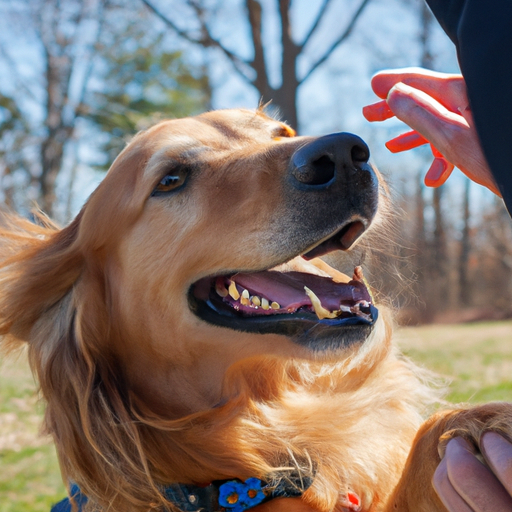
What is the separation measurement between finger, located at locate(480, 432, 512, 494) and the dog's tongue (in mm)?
883

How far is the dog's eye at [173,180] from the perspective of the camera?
2.68 m

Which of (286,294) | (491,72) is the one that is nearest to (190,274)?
(286,294)

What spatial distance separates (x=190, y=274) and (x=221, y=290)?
0.16m

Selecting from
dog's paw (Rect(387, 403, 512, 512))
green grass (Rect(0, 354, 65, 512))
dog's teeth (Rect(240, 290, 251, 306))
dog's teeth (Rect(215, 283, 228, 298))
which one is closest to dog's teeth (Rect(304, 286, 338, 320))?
dog's teeth (Rect(240, 290, 251, 306))

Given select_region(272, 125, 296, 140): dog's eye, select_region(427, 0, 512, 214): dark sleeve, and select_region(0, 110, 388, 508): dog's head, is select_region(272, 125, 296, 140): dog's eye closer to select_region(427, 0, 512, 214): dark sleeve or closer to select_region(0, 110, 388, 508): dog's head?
select_region(0, 110, 388, 508): dog's head

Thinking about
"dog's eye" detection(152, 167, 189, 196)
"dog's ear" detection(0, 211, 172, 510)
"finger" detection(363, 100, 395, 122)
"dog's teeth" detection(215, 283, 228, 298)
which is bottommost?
"dog's ear" detection(0, 211, 172, 510)

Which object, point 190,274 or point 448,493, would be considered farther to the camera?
point 190,274

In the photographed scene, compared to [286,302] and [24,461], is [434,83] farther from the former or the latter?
[24,461]

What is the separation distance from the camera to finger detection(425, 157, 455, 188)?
6.81 feet

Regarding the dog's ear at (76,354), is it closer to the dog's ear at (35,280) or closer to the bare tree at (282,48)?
the dog's ear at (35,280)

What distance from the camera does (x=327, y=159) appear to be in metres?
2.13

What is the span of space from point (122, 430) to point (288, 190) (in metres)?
1.27

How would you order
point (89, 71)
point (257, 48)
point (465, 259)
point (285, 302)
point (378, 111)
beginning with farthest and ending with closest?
point (465, 259) → point (89, 71) → point (257, 48) → point (285, 302) → point (378, 111)

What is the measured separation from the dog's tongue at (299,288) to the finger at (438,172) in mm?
535
